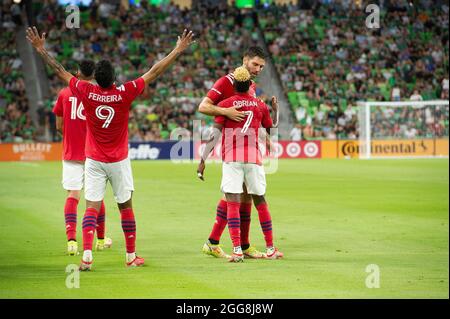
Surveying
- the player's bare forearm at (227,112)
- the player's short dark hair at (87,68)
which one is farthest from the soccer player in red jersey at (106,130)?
the player's bare forearm at (227,112)

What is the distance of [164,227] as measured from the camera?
15.0 meters

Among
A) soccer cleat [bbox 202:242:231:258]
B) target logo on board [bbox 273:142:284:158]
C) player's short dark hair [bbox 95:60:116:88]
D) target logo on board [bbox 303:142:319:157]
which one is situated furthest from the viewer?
target logo on board [bbox 303:142:319:157]

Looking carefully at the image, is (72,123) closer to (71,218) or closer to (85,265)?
(71,218)

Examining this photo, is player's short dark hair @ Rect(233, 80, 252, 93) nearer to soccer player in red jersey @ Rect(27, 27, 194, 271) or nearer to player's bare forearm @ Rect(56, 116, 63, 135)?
soccer player in red jersey @ Rect(27, 27, 194, 271)

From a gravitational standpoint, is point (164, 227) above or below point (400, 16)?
below

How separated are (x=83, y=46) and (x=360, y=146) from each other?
47.0 ft

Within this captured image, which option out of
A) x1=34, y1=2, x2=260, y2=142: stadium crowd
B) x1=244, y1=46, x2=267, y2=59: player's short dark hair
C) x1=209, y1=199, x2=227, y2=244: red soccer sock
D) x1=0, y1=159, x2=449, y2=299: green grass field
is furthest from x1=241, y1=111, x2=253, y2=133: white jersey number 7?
x1=34, y1=2, x2=260, y2=142: stadium crowd

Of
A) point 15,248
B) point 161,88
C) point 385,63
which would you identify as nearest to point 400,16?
point 385,63

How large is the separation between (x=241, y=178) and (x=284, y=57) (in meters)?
36.1

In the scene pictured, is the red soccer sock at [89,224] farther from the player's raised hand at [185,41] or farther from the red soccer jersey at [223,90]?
the player's raised hand at [185,41]

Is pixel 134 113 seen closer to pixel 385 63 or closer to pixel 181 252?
pixel 385 63

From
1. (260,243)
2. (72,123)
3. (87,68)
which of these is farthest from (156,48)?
(87,68)

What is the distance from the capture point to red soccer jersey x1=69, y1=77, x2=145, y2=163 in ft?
33.8

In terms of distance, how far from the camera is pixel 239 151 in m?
11.0
